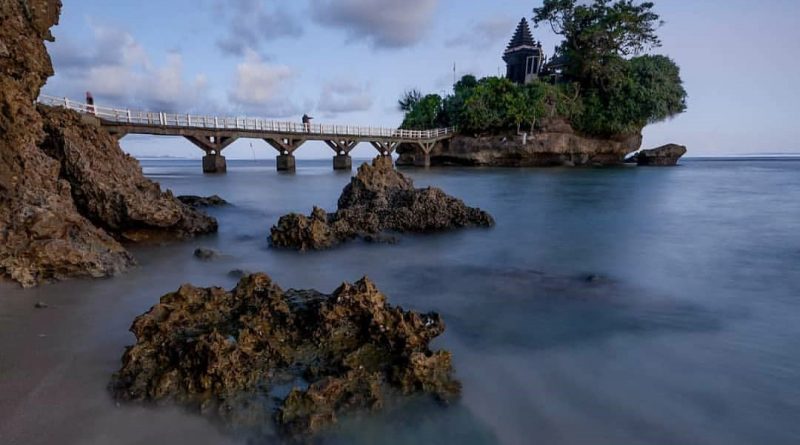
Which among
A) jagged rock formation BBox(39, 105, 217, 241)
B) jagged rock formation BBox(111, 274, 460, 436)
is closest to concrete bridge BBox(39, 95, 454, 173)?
jagged rock formation BBox(39, 105, 217, 241)

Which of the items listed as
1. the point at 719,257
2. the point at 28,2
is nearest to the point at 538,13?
the point at 719,257

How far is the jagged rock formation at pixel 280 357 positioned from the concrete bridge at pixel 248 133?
941 centimetres

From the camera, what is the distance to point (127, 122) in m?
16.3

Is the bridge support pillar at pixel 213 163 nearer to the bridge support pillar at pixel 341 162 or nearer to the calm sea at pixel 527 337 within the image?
the bridge support pillar at pixel 341 162

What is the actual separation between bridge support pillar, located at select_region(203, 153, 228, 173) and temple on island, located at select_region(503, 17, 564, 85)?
30.4 metres

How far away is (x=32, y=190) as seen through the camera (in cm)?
411

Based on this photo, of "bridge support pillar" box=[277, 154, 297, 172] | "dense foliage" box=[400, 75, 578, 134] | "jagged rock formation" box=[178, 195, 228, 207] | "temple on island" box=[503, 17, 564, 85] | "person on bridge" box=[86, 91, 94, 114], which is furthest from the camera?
"temple on island" box=[503, 17, 564, 85]

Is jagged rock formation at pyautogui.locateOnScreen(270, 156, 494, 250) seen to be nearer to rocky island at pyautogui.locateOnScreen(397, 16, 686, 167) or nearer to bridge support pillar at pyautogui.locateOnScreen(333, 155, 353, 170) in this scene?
bridge support pillar at pyautogui.locateOnScreen(333, 155, 353, 170)

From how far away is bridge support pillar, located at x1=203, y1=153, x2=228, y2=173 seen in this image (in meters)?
22.0

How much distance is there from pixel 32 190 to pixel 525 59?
44963 mm

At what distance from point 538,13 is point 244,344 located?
36486 millimetres

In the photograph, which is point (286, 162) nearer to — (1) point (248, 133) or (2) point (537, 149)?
(1) point (248, 133)

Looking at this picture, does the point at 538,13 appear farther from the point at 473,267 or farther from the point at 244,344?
the point at 244,344

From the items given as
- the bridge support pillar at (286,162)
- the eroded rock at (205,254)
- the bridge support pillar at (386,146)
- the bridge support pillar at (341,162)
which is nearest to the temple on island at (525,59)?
the bridge support pillar at (386,146)
